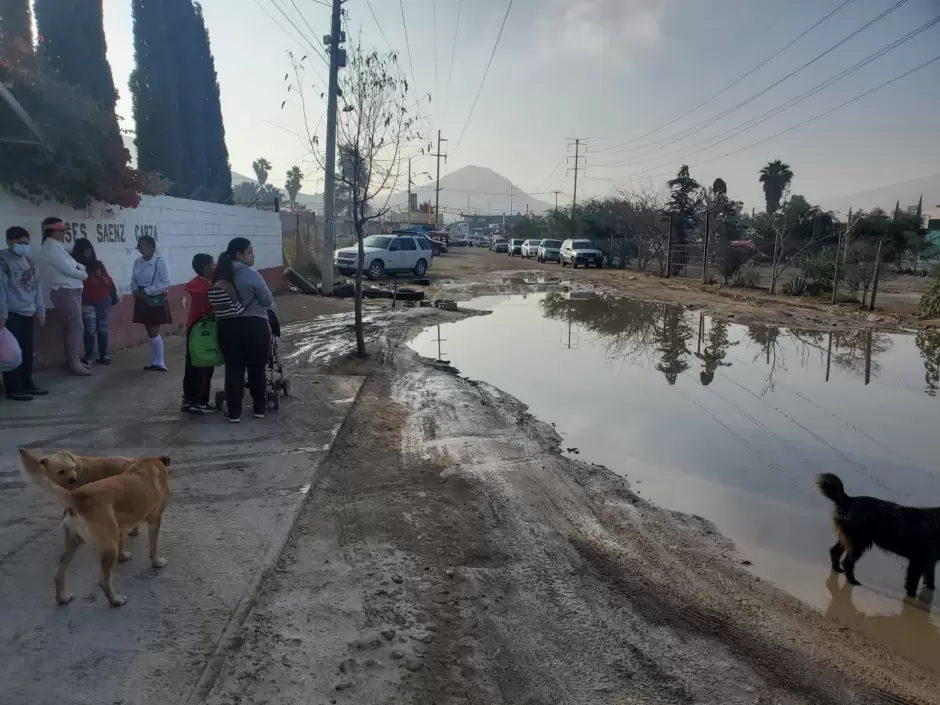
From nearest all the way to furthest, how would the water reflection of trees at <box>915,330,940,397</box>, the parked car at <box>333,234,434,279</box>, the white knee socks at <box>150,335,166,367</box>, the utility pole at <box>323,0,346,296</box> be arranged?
1. the white knee socks at <box>150,335,166,367</box>
2. the water reflection of trees at <box>915,330,940,397</box>
3. the utility pole at <box>323,0,346,296</box>
4. the parked car at <box>333,234,434,279</box>

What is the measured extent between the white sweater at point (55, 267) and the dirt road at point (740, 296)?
15237 millimetres

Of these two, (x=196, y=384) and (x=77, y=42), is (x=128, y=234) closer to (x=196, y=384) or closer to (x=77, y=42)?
(x=196, y=384)

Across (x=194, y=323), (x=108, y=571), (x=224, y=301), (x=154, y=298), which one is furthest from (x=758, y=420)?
(x=154, y=298)

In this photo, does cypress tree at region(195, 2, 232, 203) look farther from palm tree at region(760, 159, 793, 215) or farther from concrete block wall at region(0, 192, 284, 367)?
palm tree at region(760, 159, 793, 215)

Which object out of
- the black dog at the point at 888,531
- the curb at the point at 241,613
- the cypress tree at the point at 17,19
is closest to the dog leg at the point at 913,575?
the black dog at the point at 888,531

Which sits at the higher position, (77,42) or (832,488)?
(77,42)

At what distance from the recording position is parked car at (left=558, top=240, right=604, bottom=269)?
126ft

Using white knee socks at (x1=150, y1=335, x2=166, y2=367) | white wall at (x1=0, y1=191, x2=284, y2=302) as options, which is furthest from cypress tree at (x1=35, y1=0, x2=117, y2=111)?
white knee socks at (x1=150, y1=335, x2=166, y2=367)

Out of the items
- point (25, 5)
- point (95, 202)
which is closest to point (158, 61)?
point (25, 5)

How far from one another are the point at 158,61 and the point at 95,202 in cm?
1425

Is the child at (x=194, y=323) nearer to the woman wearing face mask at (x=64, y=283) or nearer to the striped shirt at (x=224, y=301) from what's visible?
the striped shirt at (x=224, y=301)

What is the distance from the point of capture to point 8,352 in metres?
6.09

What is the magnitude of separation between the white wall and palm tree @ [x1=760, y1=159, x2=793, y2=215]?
54485 millimetres

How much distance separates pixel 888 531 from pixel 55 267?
8478 millimetres
